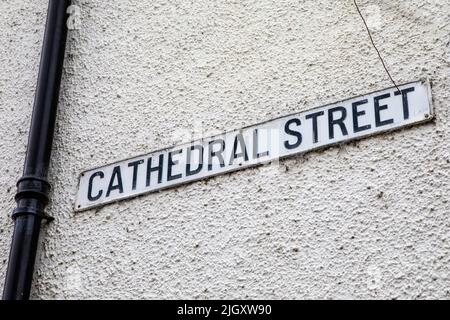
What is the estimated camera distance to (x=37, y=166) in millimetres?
2307

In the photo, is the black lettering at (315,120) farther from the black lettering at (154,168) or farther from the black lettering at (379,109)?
the black lettering at (154,168)

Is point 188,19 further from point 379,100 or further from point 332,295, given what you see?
point 332,295

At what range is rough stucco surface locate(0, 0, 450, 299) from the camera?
5.78ft

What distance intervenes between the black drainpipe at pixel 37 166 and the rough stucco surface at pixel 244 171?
0.06 metres

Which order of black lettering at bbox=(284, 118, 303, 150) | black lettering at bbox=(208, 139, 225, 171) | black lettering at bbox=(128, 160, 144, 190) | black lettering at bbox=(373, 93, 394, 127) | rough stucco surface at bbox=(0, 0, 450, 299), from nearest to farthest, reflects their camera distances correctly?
rough stucco surface at bbox=(0, 0, 450, 299) → black lettering at bbox=(373, 93, 394, 127) → black lettering at bbox=(284, 118, 303, 150) → black lettering at bbox=(208, 139, 225, 171) → black lettering at bbox=(128, 160, 144, 190)

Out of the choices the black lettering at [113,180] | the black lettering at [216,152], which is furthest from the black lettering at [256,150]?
the black lettering at [113,180]

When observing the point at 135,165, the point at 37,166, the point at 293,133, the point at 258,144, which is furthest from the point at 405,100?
the point at 37,166

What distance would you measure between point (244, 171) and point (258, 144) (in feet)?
0.32

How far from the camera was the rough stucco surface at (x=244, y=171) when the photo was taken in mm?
1763

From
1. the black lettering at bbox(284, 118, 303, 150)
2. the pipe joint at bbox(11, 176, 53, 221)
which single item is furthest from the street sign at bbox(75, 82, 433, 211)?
the pipe joint at bbox(11, 176, 53, 221)

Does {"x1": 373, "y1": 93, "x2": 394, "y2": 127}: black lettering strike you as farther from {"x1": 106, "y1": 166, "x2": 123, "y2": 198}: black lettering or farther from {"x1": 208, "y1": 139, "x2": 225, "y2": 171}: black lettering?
{"x1": 106, "y1": 166, "x2": 123, "y2": 198}: black lettering

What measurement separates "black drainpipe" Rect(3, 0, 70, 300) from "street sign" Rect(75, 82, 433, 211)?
6.2 inches
